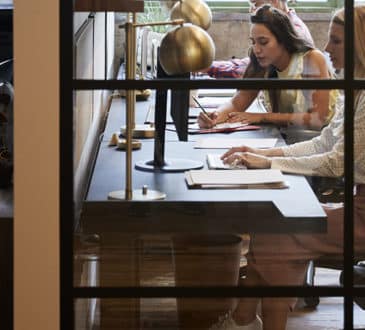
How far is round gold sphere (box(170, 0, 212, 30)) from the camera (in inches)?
93.5

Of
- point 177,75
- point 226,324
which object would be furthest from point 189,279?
point 177,75

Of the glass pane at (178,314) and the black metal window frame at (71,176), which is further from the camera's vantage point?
the glass pane at (178,314)

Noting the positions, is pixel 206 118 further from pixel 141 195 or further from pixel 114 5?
pixel 114 5

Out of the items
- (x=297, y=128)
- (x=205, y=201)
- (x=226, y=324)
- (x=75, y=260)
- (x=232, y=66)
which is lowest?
(x=226, y=324)

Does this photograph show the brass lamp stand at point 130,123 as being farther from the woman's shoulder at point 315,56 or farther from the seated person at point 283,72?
the woman's shoulder at point 315,56

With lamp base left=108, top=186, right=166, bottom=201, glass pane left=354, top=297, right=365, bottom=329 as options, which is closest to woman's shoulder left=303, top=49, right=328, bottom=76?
lamp base left=108, top=186, right=166, bottom=201

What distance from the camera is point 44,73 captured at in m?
2.31

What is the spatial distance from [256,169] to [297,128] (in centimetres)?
15

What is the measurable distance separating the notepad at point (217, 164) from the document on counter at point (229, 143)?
25 millimetres

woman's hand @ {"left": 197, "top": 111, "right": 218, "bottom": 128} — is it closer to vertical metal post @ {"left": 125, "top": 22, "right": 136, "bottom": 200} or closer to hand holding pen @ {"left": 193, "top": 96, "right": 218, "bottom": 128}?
hand holding pen @ {"left": 193, "top": 96, "right": 218, "bottom": 128}

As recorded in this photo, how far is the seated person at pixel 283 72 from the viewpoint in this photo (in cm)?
239

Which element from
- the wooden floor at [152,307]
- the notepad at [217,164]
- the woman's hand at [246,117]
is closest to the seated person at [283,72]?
the woman's hand at [246,117]

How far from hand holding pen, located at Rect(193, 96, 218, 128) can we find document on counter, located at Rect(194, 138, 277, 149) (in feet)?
0.12

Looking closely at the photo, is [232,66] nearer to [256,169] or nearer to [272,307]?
[256,169]
